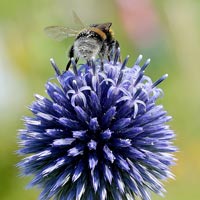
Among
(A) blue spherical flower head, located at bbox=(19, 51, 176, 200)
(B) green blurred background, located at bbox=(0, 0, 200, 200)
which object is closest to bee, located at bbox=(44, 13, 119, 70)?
(A) blue spherical flower head, located at bbox=(19, 51, 176, 200)

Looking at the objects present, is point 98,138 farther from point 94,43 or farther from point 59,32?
point 59,32

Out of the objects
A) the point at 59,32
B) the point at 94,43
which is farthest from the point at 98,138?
the point at 59,32

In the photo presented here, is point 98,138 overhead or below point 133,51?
below


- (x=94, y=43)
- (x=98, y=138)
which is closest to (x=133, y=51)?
(x=94, y=43)

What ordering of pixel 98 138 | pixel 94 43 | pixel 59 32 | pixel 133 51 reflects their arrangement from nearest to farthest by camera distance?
pixel 98 138 → pixel 94 43 → pixel 59 32 → pixel 133 51

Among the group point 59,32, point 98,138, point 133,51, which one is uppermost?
point 133,51

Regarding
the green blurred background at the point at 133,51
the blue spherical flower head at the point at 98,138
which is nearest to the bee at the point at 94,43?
the blue spherical flower head at the point at 98,138

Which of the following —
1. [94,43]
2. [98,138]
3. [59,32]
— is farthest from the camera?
[59,32]

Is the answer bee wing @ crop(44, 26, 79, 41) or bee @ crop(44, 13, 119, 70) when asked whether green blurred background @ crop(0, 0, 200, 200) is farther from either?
bee @ crop(44, 13, 119, 70)

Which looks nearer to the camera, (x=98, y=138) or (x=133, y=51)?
(x=98, y=138)
